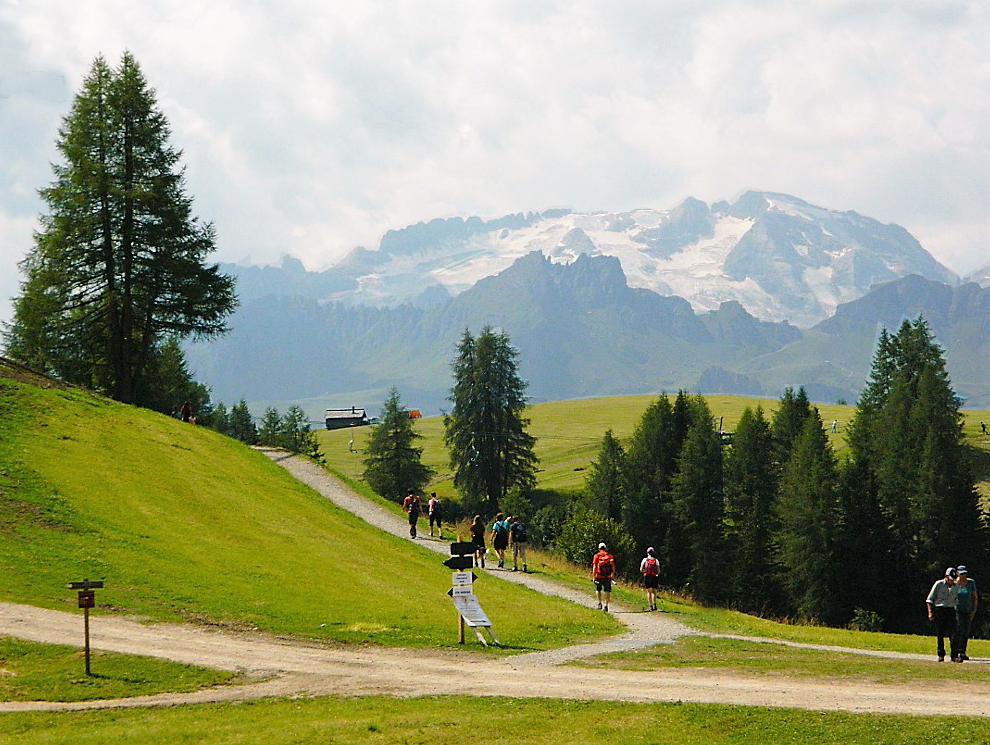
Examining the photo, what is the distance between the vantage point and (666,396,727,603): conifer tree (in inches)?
3472

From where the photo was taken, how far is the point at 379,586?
99.7ft

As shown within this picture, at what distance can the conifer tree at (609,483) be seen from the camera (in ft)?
323

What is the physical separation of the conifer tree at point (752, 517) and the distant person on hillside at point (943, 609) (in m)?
59.4

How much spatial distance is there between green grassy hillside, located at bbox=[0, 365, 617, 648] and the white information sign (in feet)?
2.59

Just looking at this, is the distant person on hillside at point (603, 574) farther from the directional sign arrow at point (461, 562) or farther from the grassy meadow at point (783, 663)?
the directional sign arrow at point (461, 562)

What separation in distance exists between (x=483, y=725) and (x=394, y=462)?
275 ft

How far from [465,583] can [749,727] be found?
10.4 meters

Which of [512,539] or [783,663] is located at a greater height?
[512,539]

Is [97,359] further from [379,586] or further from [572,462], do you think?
[572,462]

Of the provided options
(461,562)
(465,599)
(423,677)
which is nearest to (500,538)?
(461,562)

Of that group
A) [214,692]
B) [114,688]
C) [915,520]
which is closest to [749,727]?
[214,692]

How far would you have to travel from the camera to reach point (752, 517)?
89.8 meters

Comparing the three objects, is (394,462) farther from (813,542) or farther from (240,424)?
(240,424)

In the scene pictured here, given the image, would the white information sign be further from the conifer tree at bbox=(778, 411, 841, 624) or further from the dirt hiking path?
the conifer tree at bbox=(778, 411, 841, 624)
